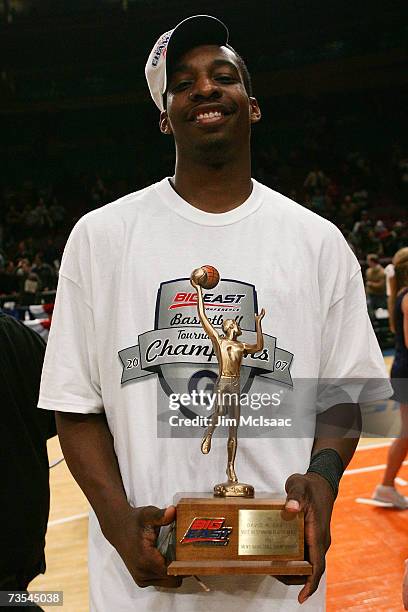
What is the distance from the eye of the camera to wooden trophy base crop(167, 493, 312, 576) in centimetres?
116

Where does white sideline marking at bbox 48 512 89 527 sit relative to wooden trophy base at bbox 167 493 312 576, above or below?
below

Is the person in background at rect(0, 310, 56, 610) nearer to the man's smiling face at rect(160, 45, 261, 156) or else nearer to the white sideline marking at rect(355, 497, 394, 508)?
the man's smiling face at rect(160, 45, 261, 156)

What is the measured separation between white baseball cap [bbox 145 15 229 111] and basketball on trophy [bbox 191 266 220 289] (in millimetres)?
376

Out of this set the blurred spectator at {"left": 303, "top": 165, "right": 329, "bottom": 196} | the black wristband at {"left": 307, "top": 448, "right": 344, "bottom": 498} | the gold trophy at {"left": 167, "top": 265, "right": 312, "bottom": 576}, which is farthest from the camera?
the blurred spectator at {"left": 303, "top": 165, "right": 329, "bottom": 196}

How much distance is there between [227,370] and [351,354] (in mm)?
259

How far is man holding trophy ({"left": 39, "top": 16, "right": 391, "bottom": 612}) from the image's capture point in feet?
4.37

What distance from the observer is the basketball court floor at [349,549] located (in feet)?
11.1

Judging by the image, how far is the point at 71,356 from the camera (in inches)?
53.1

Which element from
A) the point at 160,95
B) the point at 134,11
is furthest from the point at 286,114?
the point at 160,95

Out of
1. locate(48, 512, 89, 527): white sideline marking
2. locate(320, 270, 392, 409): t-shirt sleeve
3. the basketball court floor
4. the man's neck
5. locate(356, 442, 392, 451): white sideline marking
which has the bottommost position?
locate(356, 442, 392, 451): white sideline marking

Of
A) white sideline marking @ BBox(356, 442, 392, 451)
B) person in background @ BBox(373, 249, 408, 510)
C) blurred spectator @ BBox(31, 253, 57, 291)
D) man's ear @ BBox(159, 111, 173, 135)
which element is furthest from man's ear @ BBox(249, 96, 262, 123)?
blurred spectator @ BBox(31, 253, 57, 291)

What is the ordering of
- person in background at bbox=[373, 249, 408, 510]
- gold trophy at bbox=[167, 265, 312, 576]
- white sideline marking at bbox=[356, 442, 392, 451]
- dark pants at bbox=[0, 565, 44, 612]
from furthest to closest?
white sideline marking at bbox=[356, 442, 392, 451] → person in background at bbox=[373, 249, 408, 510] → dark pants at bbox=[0, 565, 44, 612] → gold trophy at bbox=[167, 265, 312, 576]

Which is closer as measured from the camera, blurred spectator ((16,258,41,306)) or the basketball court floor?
the basketball court floor

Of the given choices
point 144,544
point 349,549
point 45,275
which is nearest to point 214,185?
point 144,544
